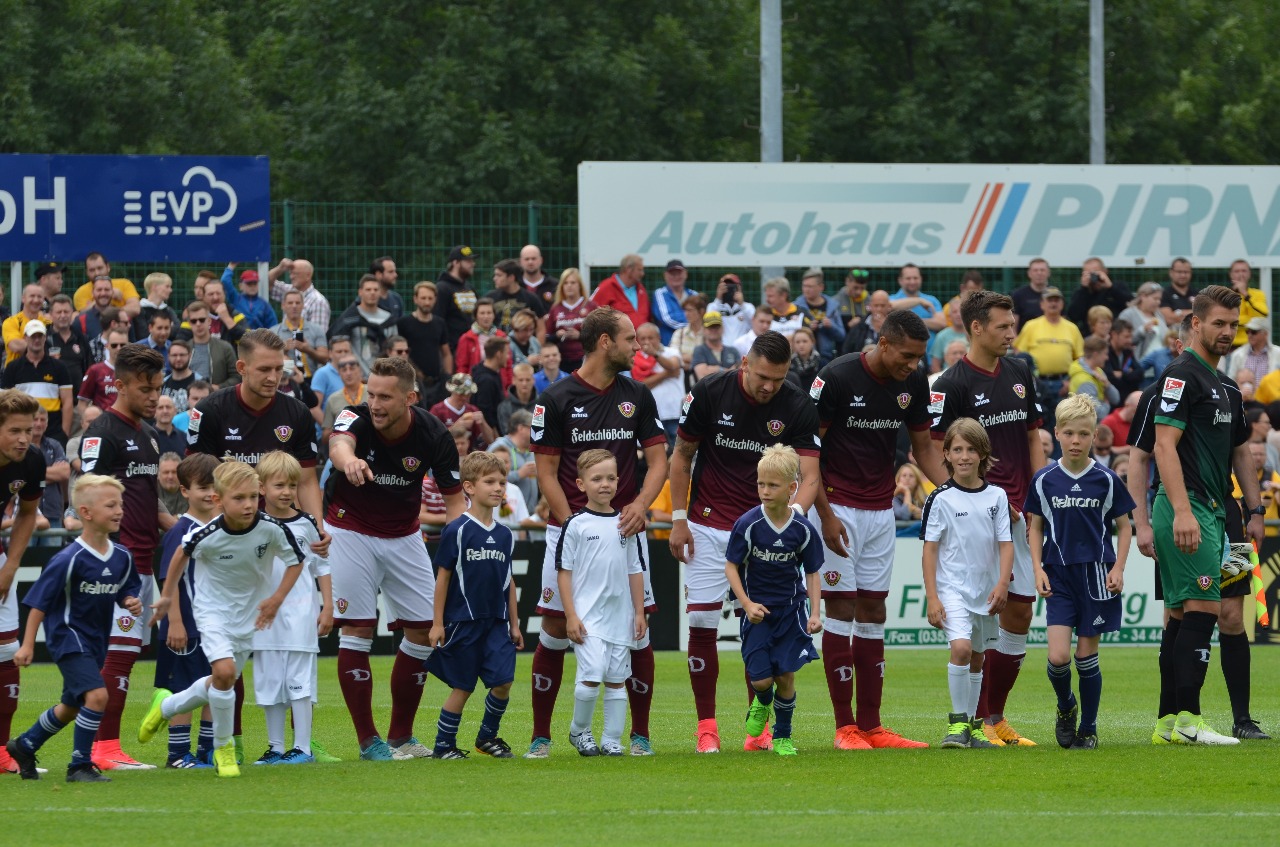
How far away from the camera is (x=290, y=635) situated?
34.1ft

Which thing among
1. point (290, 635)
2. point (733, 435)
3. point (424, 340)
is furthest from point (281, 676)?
point (424, 340)

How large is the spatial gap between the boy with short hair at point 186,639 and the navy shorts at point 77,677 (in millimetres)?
602

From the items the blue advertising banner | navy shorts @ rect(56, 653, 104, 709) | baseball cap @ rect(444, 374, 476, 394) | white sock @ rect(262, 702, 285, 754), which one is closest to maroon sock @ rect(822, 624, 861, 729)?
white sock @ rect(262, 702, 285, 754)

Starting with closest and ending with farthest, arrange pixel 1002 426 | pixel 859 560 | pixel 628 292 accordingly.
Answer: pixel 859 560 → pixel 1002 426 → pixel 628 292

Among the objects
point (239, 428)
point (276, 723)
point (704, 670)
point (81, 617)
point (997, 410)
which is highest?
point (997, 410)

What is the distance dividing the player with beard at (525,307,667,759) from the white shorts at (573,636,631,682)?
0.96 ft

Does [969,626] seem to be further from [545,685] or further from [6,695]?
[6,695]

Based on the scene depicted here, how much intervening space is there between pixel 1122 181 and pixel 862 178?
3.41 meters

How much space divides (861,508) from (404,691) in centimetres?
281

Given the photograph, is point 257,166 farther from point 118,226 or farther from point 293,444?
point 293,444

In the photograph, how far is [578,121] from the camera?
40875 mm

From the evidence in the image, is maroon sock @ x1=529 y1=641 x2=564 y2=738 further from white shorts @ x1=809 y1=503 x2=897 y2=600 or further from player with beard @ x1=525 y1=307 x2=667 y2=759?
white shorts @ x1=809 y1=503 x2=897 y2=600

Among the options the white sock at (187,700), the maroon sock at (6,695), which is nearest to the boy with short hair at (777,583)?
the white sock at (187,700)

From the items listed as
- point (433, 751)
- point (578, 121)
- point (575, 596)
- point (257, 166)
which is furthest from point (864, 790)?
point (578, 121)
